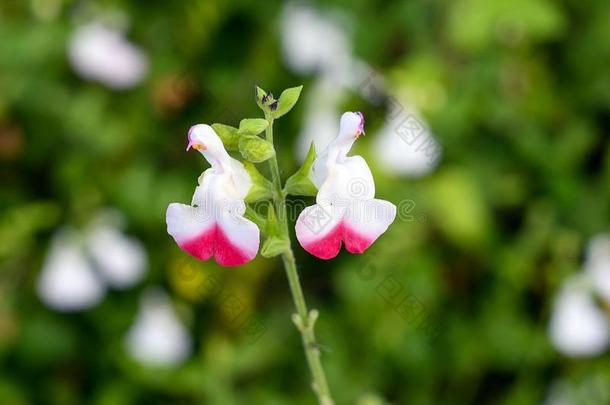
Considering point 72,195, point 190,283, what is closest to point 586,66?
point 190,283

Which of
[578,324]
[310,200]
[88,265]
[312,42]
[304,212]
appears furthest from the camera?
[312,42]

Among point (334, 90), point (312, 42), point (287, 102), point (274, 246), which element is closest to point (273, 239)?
point (274, 246)

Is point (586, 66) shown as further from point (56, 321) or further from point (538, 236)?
point (56, 321)

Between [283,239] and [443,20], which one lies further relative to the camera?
[443,20]

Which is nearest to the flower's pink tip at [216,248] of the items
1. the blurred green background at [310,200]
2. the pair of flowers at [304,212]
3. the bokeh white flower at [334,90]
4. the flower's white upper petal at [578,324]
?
the pair of flowers at [304,212]

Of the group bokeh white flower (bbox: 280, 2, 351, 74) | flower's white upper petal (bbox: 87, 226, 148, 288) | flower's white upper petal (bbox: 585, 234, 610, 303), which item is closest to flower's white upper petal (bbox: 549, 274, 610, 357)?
flower's white upper petal (bbox: 585, 234, 610, 303)

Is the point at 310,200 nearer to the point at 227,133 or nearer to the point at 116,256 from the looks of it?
the point at 116,256
